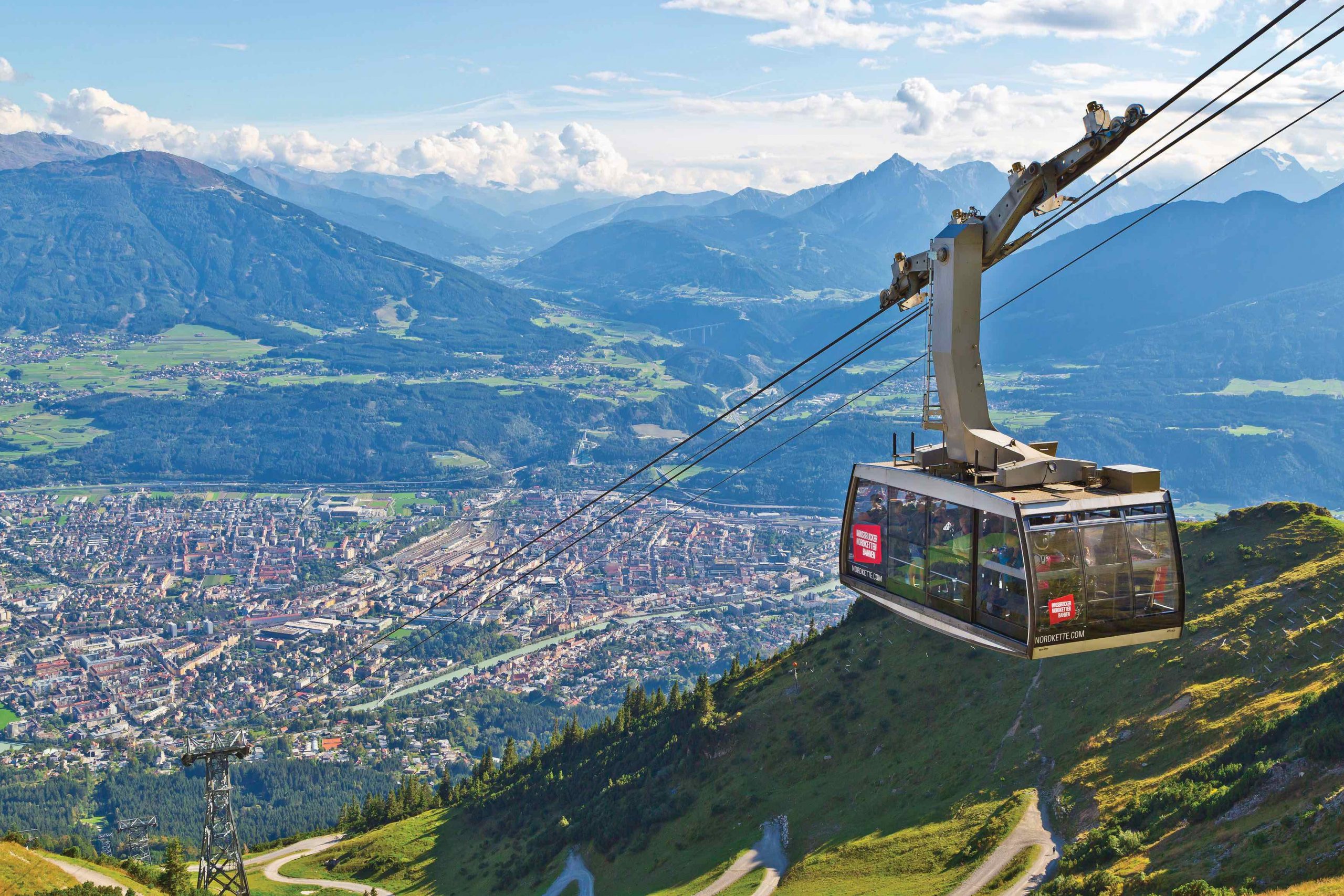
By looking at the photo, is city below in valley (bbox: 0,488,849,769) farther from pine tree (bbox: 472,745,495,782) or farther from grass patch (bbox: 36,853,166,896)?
grass patch (bbox: 36,853,166,896)

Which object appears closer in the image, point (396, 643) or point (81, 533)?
point (396, 643)

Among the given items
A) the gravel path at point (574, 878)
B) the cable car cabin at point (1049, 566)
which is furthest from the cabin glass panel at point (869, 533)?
the gravel path at point (574, 878)

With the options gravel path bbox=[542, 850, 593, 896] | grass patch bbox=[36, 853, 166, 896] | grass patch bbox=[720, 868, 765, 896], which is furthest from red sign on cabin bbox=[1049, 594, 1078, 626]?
gravel path bbox=[542, 850, 593, 896]

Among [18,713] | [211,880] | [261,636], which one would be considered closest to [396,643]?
[261,636]

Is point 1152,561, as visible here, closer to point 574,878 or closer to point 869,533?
point 869,533

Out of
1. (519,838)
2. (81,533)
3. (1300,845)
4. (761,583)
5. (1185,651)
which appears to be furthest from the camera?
(81,533)

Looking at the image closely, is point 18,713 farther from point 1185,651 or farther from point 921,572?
point 921,572

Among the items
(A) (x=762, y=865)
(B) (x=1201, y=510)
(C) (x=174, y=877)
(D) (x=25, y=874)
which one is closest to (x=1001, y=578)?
(A) (x=762, y=865)
